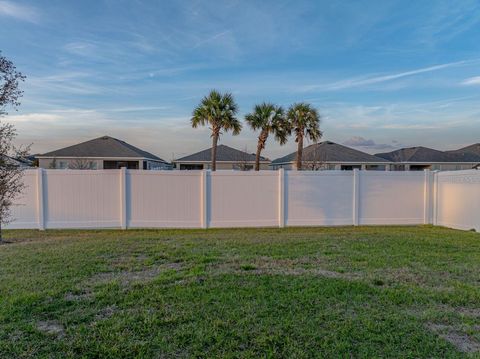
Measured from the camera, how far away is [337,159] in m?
26.4

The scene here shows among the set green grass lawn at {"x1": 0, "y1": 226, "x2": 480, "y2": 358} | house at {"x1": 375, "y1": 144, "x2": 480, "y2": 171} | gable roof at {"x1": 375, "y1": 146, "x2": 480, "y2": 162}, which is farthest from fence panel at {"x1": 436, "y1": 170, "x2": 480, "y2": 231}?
gable roof at {"x1": 375, "y1": 146, "x2": 480, "y2": 162}

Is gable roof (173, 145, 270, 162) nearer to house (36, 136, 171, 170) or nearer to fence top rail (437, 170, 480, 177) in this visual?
house (36, 136, 171, 170)

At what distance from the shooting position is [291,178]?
979 centimetres

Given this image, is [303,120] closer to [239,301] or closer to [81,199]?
[81,199]

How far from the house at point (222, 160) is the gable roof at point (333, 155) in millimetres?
3518

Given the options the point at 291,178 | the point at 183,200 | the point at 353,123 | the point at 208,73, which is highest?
the point at 208,73

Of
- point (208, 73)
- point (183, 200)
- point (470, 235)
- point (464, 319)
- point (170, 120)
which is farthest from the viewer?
point (170, 120)

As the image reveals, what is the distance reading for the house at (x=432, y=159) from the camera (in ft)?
91.1

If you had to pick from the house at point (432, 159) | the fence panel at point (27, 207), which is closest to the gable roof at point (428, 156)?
the house at point (432, 159)

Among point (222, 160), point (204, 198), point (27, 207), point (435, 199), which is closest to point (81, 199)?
point (27, 207)

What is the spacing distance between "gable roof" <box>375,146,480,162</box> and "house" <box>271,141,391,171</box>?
1.89 m

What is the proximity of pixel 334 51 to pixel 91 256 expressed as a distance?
1068 centimetres

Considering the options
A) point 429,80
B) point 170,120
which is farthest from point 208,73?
point 429,80

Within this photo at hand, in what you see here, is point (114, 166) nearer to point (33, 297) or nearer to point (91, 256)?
point (91, 256)
